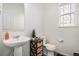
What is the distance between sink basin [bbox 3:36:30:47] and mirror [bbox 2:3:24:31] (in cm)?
17

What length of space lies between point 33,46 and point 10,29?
0.48 m

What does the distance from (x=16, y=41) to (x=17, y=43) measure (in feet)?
0.13

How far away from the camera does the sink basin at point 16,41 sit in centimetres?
193

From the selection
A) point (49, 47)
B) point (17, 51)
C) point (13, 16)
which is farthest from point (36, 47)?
point (13, 16)

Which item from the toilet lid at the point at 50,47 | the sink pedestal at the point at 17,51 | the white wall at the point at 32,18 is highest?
the white wall at the point at 32,18

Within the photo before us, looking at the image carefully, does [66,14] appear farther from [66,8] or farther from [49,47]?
[49,47]

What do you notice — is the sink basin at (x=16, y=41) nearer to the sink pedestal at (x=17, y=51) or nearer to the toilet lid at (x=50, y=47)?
the sink pedestal at (x=17, y=51)

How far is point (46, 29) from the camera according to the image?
6.51 feet

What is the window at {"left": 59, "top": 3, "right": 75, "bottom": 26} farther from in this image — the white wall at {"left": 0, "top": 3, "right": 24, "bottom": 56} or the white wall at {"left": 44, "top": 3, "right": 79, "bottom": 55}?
the white wall at {"left": 0, "top": 3, "right": 24, "bottom": 56}

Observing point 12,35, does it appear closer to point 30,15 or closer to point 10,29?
point 10,29

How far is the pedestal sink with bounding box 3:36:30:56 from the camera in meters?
1.93

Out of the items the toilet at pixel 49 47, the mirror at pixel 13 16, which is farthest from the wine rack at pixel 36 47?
the mirror at pixel 13 16

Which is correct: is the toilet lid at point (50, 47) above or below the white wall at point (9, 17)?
below

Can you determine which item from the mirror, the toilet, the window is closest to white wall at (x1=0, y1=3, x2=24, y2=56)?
the mirror
